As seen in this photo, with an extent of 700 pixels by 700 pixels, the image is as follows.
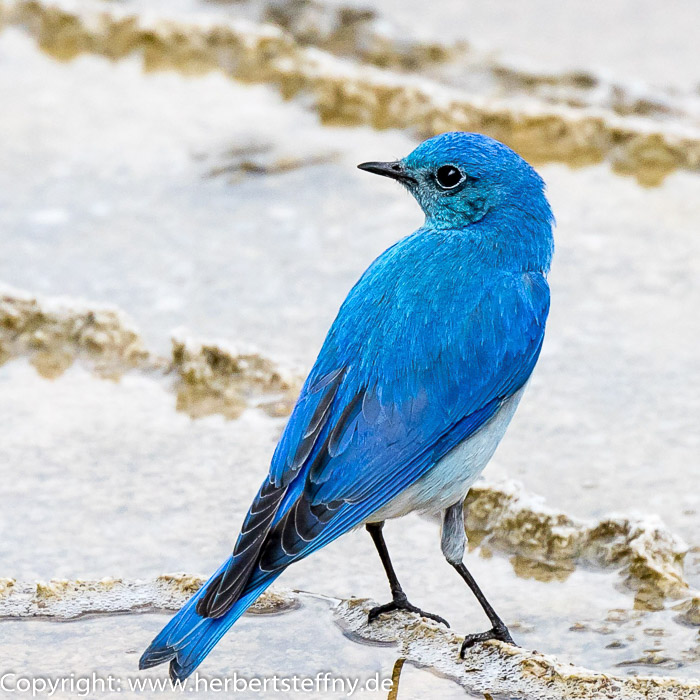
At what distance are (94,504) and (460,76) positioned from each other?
11.7ft

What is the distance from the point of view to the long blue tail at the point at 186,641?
2.61 metres

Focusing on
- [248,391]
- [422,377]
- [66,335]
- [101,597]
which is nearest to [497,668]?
[422,377]

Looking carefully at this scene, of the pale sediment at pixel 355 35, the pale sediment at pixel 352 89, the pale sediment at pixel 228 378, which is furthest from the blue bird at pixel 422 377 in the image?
the pale sediment at pixel 355 35

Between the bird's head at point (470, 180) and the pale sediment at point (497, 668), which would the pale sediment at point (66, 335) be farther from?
the pale sediment at point (497, 668)

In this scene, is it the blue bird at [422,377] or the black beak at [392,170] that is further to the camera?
the black beak at [392,170]

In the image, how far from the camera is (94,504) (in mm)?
3557

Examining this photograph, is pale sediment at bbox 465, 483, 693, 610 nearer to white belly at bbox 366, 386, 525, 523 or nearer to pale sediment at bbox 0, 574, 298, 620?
white belly at bbox 366, 386, 525, 523

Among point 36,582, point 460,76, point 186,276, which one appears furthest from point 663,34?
point 36,582

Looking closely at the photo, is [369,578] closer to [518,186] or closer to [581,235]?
[518,186]

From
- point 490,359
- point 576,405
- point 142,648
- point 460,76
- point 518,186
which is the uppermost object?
point 460,76

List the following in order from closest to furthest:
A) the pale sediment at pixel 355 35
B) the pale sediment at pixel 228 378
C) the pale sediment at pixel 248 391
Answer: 1. the pale sediment at pixel 248 391
2. the pale sediment at pixel 228 378
3. the pale sediment at pixel 355 35

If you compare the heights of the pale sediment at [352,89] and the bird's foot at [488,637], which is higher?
the pale sediment at [352,89]

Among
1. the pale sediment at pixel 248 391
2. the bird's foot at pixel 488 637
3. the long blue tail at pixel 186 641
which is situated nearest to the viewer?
the long blue tail at pixel 186 641

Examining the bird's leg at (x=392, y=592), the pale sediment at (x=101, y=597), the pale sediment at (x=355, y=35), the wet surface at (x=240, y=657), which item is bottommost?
the wet surface at (x=240, y=657)
